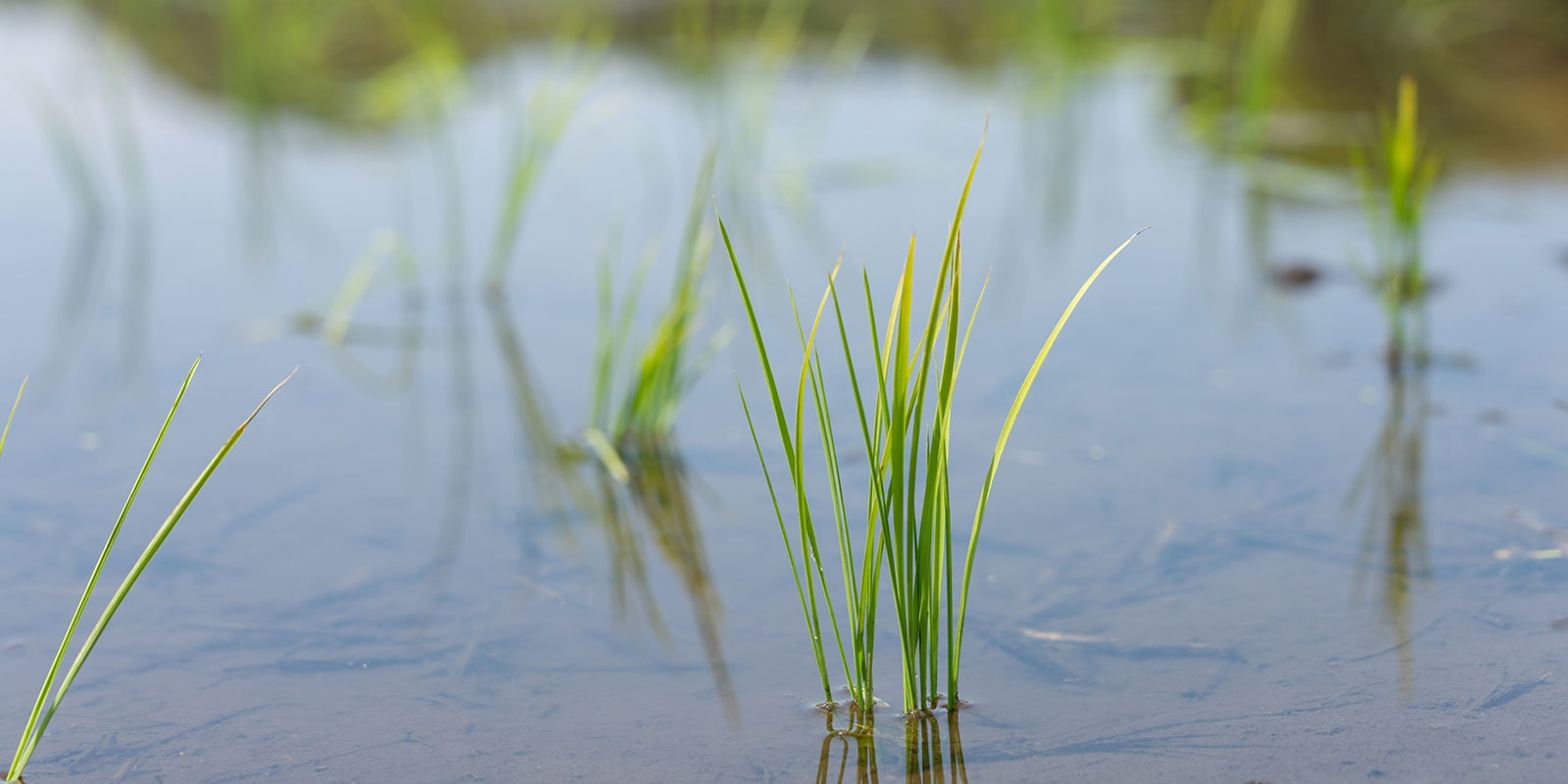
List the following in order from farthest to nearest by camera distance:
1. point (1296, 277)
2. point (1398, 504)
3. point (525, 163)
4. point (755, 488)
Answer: point (1296, 277) → point (525, 163) → point (755, 488) → point (1398, 504)

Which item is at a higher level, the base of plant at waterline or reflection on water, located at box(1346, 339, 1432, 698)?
reflection on water, located at box(1346, 339, 1432, 698)

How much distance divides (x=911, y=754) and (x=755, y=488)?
0.75m

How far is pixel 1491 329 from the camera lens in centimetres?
253

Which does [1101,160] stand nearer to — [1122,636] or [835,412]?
[835,412]

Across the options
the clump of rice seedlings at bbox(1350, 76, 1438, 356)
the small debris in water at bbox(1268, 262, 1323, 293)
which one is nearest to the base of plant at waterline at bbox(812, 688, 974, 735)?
the clump of rice seedlings at bbox(1350, 76, 1438, 356)

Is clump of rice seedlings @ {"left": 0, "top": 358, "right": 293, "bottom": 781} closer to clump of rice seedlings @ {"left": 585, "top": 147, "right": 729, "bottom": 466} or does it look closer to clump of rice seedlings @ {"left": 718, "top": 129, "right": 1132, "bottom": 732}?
clump of rice seedlings @ {"left": 718, "top": 129, "right": 1132, "bottom": 732}

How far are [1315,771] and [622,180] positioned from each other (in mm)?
2799

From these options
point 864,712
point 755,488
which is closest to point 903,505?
point 864,712

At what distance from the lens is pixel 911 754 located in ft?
4.60

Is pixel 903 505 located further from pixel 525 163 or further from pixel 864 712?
pixel 525 163

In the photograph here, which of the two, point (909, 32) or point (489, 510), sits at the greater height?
point (909, 32)

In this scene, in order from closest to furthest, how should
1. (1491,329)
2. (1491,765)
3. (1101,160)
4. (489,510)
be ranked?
(1491,765)
(489,510)
(1491,329)
(1101,160)

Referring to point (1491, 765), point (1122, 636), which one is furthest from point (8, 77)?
point (1491, 765)

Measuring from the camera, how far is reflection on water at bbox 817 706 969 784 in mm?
1367
